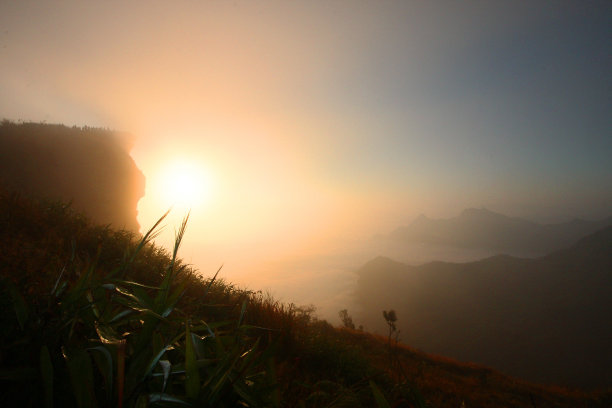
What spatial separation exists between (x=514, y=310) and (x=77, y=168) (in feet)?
582

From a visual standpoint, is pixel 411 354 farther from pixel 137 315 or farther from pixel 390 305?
pixel 390 305

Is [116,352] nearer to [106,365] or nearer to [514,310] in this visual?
[106,365]

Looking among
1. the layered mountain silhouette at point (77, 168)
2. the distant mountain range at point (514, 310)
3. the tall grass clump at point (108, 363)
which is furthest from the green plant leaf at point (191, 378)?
the distant mountain range at point (514, 310)

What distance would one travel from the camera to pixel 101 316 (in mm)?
1257

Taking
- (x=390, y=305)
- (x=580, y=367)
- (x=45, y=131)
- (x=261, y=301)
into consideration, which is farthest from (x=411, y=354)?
(x=390, y=305)

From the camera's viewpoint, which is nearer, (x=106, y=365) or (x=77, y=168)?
(x=106, y=365)

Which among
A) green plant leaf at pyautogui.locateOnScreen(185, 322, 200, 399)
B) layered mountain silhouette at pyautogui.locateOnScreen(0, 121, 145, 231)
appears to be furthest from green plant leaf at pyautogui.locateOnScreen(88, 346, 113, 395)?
layered mountain silhouette at pyautogui.locateOnScreen(0, 121, 145, 231)

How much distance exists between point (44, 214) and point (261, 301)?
411cm

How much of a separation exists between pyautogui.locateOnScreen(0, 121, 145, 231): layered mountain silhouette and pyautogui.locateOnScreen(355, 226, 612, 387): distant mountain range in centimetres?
11773

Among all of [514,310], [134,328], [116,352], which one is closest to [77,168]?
[134,328]

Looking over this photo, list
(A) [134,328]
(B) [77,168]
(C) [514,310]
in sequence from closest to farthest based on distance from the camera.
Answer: (A) [134,328] < (B) [77,168] < (C) [514,310]

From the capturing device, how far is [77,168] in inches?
679

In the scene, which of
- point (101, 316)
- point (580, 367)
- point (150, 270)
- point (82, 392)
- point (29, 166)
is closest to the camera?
point (82, 392)

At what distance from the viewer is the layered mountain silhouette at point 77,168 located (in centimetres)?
1348
